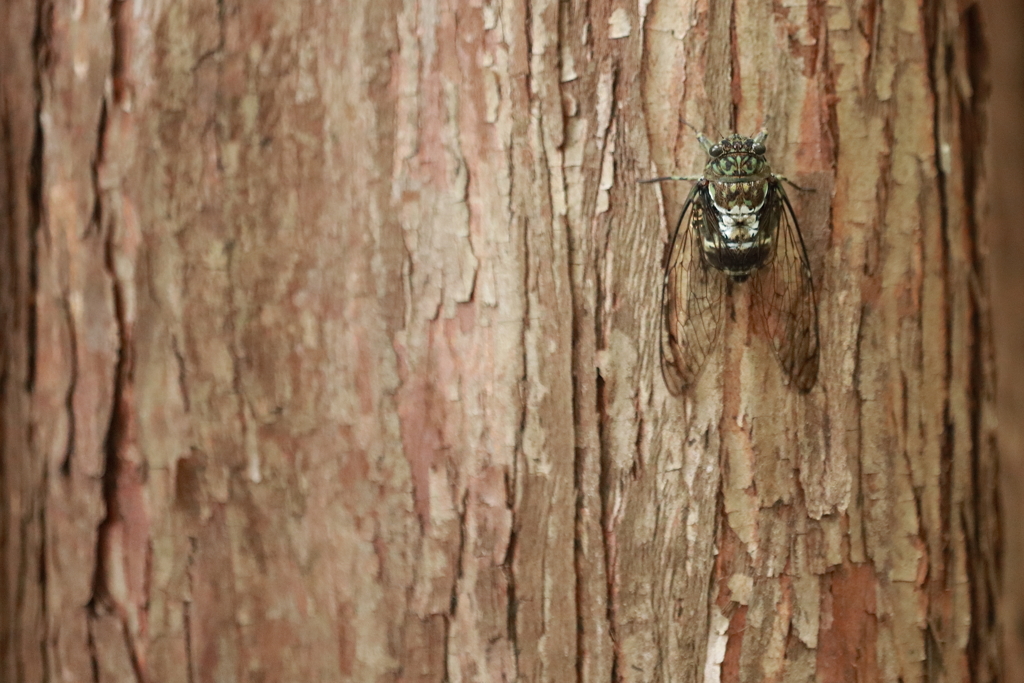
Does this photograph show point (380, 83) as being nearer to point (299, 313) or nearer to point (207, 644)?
point (299, 313)

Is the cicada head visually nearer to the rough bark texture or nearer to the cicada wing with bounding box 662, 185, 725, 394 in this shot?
the cicada wing with bounding box 662, 185, 725, 394

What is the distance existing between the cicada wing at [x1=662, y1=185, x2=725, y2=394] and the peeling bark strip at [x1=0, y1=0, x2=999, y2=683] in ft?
0.08

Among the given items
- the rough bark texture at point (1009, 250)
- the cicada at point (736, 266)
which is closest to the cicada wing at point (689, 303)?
the cicada at point (736, 266)

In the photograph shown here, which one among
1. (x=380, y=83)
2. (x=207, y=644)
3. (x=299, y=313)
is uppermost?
(x=380, y=83)

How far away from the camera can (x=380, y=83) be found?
112 centimetres

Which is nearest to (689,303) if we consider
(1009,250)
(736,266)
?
(736,266)

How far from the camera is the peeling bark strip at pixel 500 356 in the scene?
104 cm

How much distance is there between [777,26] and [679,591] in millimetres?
778

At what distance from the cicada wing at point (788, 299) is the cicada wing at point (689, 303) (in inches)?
2.5

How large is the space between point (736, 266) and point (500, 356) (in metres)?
0.36

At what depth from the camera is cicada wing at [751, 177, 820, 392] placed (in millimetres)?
1036

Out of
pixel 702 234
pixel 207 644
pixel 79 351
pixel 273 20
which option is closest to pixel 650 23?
pixel 702 234

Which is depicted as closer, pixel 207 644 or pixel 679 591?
pixel 679 591

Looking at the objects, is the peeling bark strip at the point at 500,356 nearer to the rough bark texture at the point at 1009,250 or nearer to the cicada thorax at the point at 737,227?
the cicada thorax at the point at 737,227
